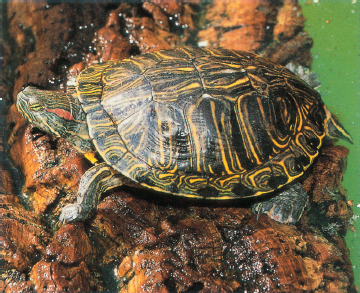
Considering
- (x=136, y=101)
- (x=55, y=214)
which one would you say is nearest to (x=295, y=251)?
(x=136, y=101)

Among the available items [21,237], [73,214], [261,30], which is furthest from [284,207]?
[261,30]

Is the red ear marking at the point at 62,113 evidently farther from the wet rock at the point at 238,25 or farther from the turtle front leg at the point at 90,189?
the wet rock at the point at 238,25

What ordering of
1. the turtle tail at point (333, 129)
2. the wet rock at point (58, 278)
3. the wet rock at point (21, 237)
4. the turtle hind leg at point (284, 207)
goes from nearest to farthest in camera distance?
the wet rock at point (58, 278), the wet rock at point (21, 237), the turtle hind leg at point (284, 207), the turtle tail at point (333, 129)

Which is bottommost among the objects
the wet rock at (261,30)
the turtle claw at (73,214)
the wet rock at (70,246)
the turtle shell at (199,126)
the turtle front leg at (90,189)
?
the wet rock at (70,246)

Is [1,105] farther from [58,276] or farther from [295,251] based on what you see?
[295,251]

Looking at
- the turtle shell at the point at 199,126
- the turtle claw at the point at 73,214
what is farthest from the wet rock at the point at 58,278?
the turtle shell at the point at 199,126

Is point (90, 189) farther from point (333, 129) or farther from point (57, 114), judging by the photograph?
point (333, 129)

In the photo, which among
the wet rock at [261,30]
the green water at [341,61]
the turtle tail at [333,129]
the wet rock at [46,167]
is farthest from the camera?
the wet rock at [261,30]
